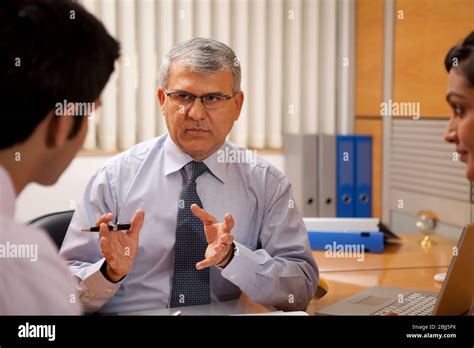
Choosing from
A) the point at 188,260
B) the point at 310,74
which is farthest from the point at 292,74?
the point at 188,260

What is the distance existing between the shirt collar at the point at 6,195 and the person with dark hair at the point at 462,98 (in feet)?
2.43

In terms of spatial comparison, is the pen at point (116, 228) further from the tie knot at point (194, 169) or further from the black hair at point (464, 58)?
the black hair at point (464, 58)

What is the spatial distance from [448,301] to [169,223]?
0.55 m

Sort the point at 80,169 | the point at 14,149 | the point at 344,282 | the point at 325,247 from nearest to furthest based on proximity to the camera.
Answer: the point at 14,149, the point at 80,169, the point at 344,282, the point at 325,247

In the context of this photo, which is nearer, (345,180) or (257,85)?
(257,85)

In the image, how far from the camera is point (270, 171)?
1.42 meters

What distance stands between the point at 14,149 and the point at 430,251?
1533mm

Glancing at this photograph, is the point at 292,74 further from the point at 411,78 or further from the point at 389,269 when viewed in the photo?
the point at 389,269

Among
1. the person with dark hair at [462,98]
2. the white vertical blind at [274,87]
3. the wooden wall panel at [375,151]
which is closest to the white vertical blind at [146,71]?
the white vertical blind at [274,87]

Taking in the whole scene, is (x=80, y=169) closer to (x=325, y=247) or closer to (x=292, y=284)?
(x=292, y=284)

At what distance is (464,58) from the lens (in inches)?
43.6

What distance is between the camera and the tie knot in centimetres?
131

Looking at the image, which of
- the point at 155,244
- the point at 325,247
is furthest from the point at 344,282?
the point at 155,244

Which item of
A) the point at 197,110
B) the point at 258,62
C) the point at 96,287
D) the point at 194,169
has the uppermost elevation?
the point at 258,62
